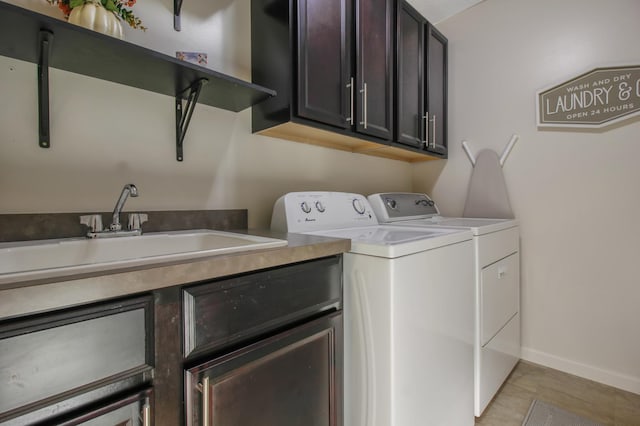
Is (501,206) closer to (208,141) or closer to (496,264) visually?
(496,264)

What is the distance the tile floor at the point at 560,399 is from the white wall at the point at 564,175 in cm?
10

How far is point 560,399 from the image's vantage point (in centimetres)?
163

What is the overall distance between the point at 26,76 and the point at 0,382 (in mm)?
955

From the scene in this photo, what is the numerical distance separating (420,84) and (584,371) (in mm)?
2087

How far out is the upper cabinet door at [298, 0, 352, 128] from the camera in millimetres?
1288

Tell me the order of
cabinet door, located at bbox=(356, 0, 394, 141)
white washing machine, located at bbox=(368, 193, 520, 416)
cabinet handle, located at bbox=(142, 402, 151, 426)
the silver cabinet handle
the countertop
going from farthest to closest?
the silver cabinet handle < cabinet door, located at bbox=(356, 0, 394, 141) < white washing machine, located at bbox=(368, 193, 520, 416) < cabinet handle, located at bbox=(142, 402, 151, 426) < the countertop

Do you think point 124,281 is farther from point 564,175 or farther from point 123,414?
point 564,175

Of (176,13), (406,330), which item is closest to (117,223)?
(176,13)

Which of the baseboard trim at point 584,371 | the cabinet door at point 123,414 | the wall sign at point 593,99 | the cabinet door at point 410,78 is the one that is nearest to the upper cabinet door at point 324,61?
the cabinet door at point 410,78

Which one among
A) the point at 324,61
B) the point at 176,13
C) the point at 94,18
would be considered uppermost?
the point at 176,13

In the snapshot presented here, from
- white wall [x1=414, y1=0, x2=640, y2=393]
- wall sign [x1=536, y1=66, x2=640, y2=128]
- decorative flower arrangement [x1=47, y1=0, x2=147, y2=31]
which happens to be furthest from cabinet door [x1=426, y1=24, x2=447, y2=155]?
decorative flower arrangement [x1=47, y1=0, x2=147, y2=31]

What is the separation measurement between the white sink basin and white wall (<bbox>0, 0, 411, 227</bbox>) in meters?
0.18

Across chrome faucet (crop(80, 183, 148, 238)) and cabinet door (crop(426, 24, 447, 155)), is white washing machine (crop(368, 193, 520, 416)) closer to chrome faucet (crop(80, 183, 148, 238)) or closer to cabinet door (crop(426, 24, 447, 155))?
cabinet door (crop(426, 24, 447, 155))

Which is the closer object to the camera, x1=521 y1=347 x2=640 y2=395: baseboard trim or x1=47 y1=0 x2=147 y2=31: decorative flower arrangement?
x1=47 y1=0 x2=147 y2=31: decorative flower arrangement
